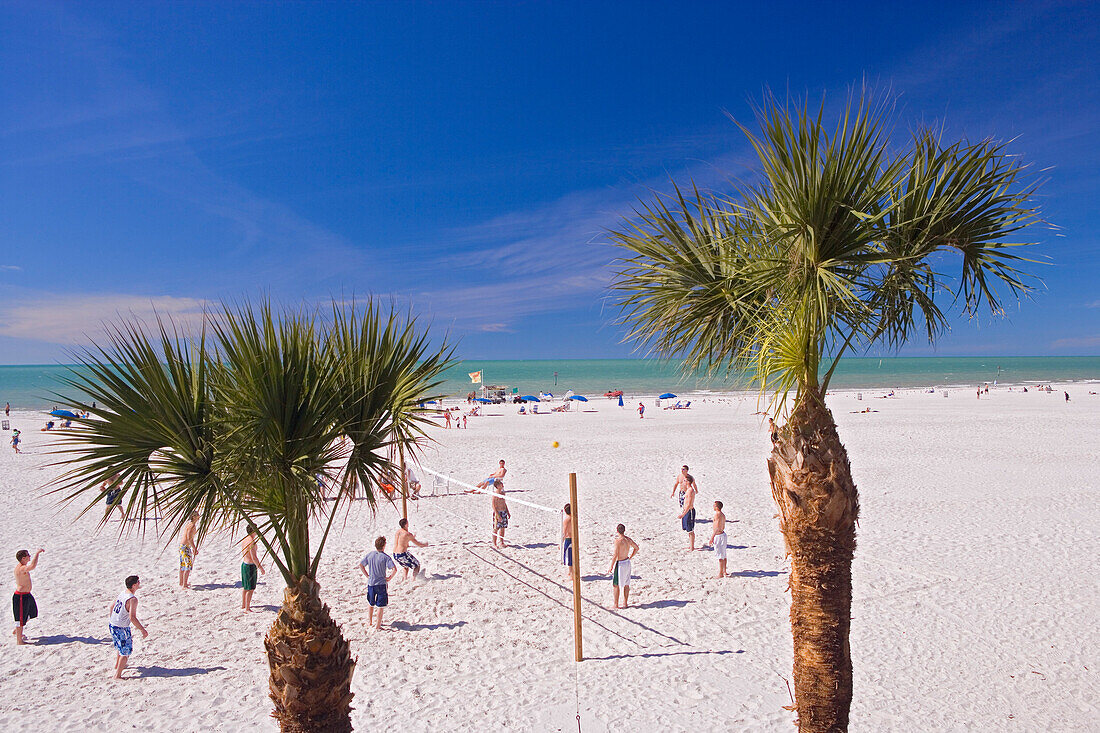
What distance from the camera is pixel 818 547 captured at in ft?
13.9

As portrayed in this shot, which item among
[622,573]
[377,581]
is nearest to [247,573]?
[377,581]

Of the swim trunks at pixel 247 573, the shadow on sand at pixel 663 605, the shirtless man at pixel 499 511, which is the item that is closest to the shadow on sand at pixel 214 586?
the swim trunks at pixel 247 573

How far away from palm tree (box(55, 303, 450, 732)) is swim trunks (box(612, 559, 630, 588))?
17.5 ft

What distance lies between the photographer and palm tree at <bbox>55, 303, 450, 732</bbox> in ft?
12.7

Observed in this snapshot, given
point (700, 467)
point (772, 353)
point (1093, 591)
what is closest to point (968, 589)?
point (1093, 591)

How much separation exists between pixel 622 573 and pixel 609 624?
0.75 m

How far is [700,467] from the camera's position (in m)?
21.4

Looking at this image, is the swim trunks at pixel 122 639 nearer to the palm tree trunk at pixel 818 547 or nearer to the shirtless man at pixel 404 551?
the shirtless man at pixel 404 551

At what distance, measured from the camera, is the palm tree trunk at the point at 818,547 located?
13.7 ft

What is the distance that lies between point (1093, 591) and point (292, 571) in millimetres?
11489

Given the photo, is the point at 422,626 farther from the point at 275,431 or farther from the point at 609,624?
the point at 275,431

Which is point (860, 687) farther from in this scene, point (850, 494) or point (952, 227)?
point (952, 227)

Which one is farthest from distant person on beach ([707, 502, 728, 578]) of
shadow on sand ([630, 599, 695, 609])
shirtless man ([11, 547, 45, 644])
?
shirtless man ([11, 547, 45, 644])

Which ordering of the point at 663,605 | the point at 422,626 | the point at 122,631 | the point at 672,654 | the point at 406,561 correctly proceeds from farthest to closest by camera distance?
the point at 406,561 → the point at 663,605 → the point at 422,626 → the point at 672,654 → the point at 122,631
